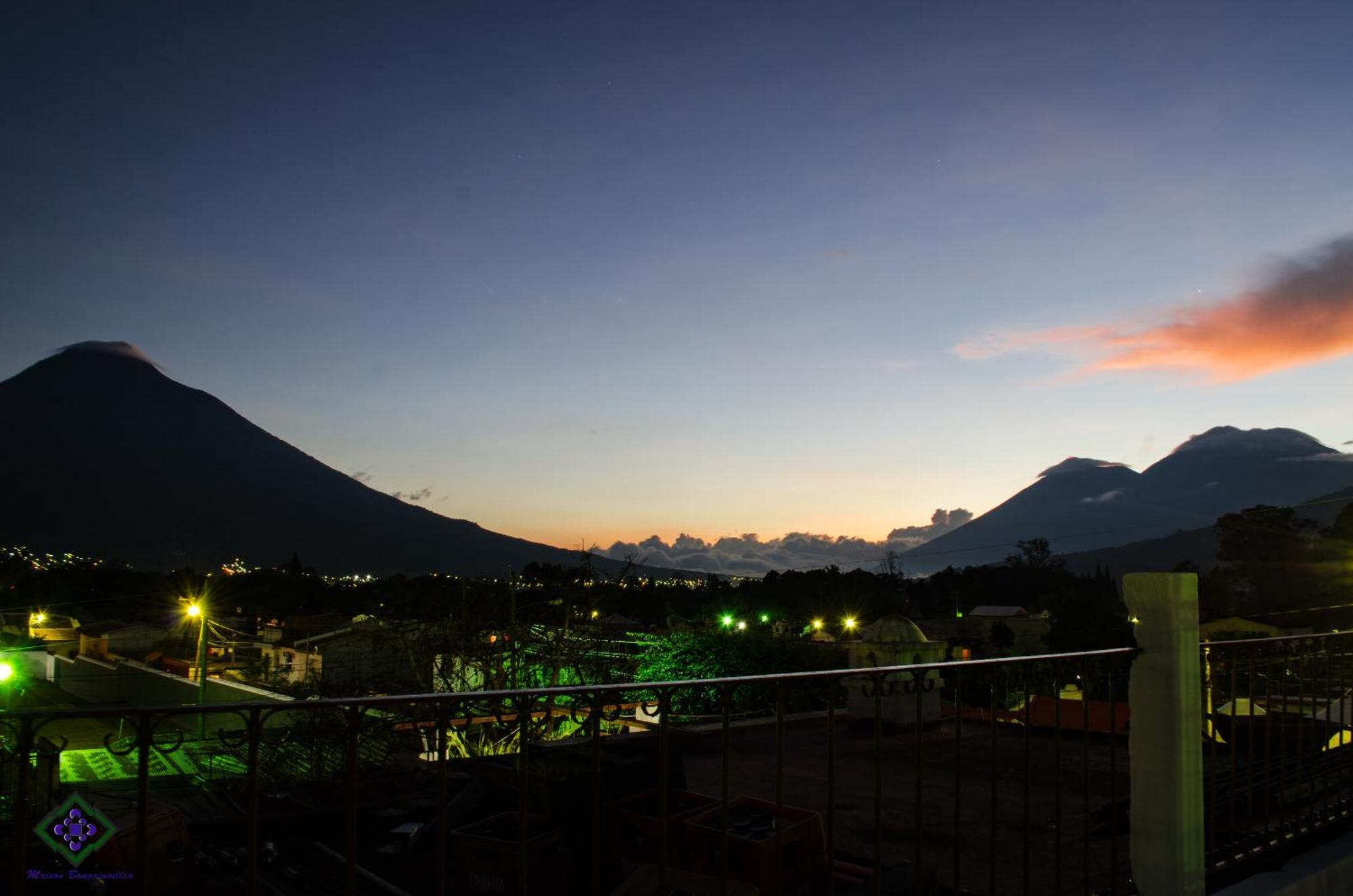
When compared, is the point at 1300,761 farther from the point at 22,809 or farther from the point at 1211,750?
the point at 22,809

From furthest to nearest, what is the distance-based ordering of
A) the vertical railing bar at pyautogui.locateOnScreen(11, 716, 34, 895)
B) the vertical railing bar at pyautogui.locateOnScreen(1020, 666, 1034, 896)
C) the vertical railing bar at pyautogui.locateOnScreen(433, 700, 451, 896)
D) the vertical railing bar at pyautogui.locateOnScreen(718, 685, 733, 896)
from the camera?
the vertical railing bar at pyautogui.locateOnScreen(1020, 666, 1034, 896) → the vertical railing bar at pyautogui.locateOnScreen(718, 685, 733, 896) → the vertical railing bar at pyautogui.locateOnScreen(433, 700, 451, 896) → the vertical railing bar at pyautogui.locateOnScreen(11, 716, 34, 895)

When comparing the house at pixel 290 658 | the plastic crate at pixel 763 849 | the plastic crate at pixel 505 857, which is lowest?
the house at pixel 290 658

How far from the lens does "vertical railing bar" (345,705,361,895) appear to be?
214 cm

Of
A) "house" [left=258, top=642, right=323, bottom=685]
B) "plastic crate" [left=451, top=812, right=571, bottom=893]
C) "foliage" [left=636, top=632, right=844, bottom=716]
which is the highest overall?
"plastic crate" [left=451, top=812, right=571, bottom=893]

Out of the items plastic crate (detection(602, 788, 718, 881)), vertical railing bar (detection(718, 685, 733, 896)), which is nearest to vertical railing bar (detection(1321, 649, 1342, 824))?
plastic crate (detection(602, 788, 718, 881))

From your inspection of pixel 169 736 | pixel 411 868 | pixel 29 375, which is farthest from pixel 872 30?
pixel 29 375

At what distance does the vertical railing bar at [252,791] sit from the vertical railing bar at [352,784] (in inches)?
8.1

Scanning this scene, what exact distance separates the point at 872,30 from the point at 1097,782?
287 inches

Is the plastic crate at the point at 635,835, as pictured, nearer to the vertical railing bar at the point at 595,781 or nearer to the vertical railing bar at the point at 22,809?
the vertical railing bar at the point at 595,781

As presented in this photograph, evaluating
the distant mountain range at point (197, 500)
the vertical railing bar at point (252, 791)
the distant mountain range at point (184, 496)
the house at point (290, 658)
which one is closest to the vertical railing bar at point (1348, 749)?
the vertical railing bar at point (252, 791)

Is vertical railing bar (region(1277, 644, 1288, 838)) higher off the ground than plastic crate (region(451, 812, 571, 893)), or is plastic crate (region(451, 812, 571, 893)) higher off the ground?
vertical railing bar (region(1277, 644, 1288, 838))

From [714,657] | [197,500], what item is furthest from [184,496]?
[714,657]

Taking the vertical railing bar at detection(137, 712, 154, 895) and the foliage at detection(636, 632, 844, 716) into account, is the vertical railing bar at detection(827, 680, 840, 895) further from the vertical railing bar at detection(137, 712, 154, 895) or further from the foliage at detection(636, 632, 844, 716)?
the foliage at detection(636, 632, 844, 716)

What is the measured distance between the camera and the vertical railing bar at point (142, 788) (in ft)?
6.19
